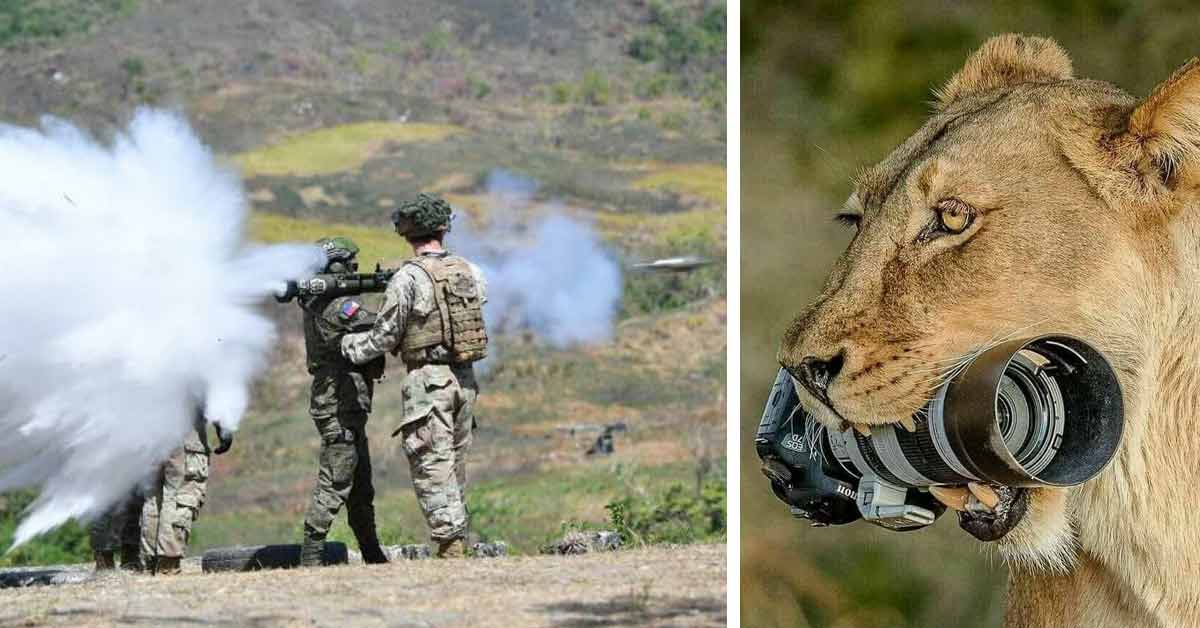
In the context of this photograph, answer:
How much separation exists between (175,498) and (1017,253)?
17.8 feet

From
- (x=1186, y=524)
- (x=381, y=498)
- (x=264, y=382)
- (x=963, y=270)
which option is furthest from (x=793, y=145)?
(x=264, y=382)

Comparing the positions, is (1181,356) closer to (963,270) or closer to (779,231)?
(963,270)

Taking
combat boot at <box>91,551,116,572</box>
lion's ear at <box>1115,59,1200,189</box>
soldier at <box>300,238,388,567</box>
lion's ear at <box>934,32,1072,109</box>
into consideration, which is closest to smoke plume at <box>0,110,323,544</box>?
combat boot at <box>91,551,116,572</box>

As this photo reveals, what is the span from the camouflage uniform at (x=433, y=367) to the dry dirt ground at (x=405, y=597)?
366 mm

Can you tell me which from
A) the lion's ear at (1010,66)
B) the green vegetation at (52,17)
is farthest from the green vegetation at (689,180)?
the lion's ear at (1010,66)

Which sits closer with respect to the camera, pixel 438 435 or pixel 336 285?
pixel 336 285

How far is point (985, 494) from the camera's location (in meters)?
3.63

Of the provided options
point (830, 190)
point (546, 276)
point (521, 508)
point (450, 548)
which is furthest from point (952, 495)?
point (546, 276)

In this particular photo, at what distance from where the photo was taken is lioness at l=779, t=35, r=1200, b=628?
11.9 feet

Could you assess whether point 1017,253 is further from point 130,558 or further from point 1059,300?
point 130,558

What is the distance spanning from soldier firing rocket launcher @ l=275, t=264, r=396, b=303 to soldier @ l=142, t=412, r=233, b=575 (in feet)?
2.92

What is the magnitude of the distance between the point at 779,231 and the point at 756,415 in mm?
767

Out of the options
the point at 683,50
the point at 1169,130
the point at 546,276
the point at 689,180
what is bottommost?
the point at 1169,130

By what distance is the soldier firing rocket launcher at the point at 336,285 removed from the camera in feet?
26.9
